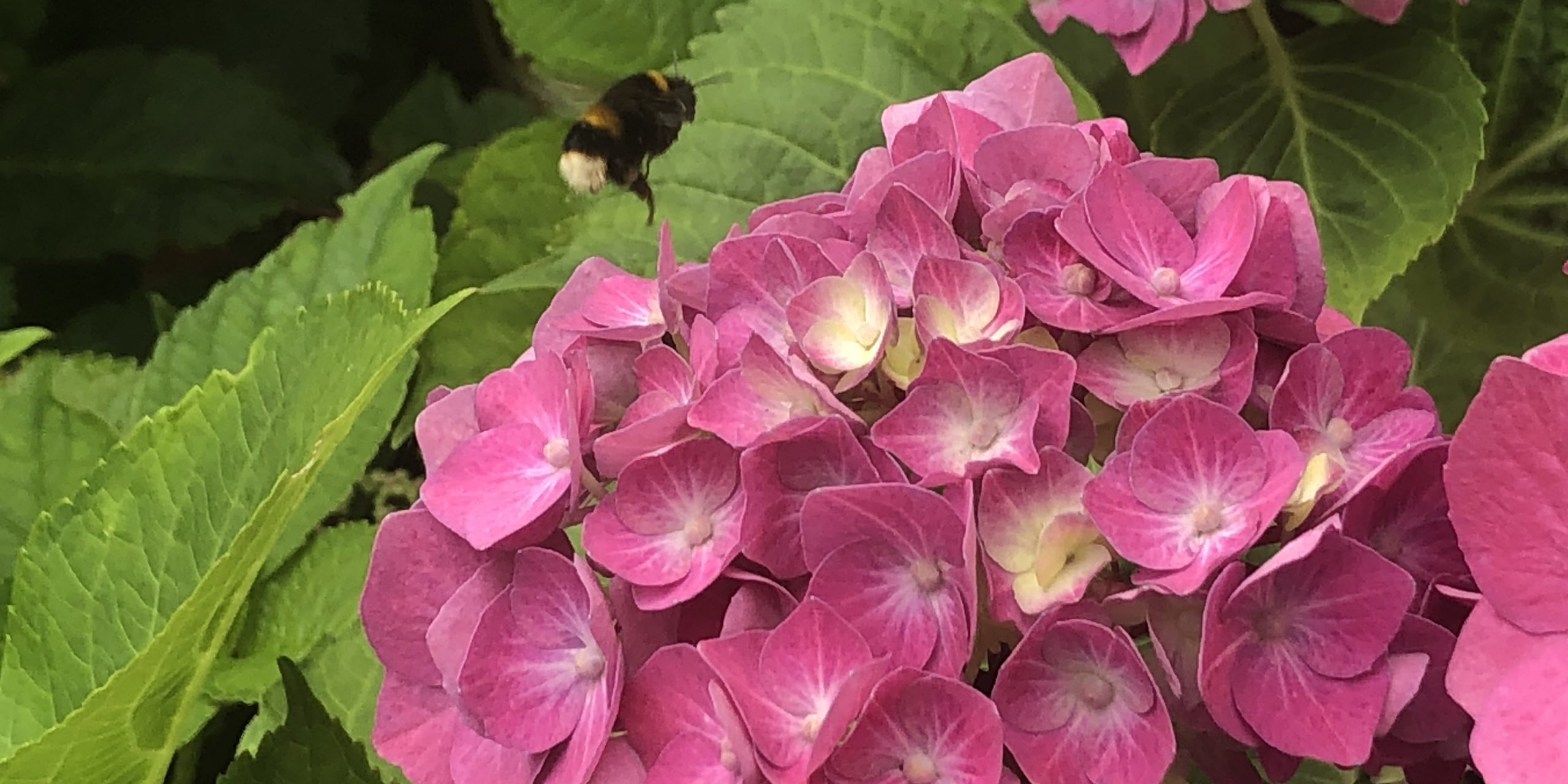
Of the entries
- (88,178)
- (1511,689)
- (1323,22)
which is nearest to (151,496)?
Answer: (1511,689)

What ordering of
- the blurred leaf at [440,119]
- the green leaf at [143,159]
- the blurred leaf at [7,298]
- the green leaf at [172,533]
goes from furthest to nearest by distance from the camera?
the blurred leaf at [440,119] → the green leaf at [143,159] → the blurred leaf at [7,298] → the green leaf at [172,533]

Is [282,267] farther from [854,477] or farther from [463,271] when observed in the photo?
[854,477]

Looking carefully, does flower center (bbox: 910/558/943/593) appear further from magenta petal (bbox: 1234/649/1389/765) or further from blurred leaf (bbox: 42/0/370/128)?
blurred leaf (bbox: 42/0/370/128)

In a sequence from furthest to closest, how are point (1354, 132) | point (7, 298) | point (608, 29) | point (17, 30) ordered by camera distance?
point (17, 30) → point (7, 298) → point (608, 29) → point (1354, 132)

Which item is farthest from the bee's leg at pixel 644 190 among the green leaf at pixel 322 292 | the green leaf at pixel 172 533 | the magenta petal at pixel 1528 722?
the magenta petal at pixel 1528 722

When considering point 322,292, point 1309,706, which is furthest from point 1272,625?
point 322,292

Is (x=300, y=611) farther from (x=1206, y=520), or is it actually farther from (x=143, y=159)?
(x=143, y=159)

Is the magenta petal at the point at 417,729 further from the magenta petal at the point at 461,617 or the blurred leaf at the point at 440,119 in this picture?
the blurred leaf at the point at 440,119
